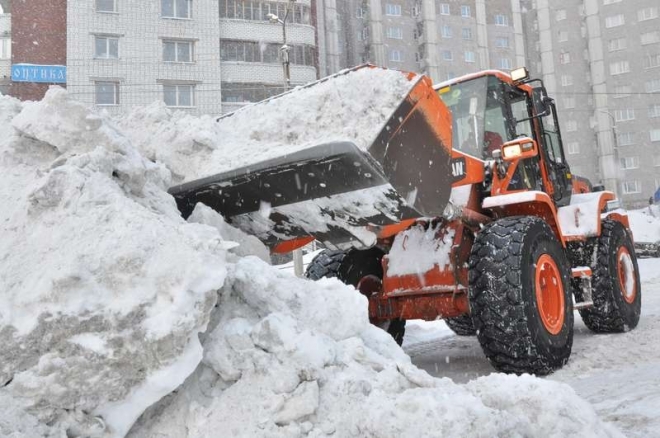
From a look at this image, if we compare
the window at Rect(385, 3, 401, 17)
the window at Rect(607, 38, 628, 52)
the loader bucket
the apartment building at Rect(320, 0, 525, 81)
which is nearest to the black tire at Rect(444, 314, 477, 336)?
the loader bucket

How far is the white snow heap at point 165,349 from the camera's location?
→ 212 centimetres

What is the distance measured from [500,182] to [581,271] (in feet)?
4.61

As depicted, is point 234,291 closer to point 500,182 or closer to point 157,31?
point 500,182

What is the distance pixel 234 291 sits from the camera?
2752mm

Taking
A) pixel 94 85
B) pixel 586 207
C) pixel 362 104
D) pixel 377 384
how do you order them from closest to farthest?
pixel 377 384 < pixel 362 104 < pixel 586 207 < pixel 94 85

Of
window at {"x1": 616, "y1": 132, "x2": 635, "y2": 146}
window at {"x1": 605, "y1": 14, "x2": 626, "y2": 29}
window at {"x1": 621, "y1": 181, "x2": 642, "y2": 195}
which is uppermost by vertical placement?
window at {"x1": 605, "y1": 14, "x2": 626, "y2": 29}

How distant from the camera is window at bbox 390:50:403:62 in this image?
47.9m

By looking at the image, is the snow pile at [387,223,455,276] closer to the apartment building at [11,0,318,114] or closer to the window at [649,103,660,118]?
the apartment building at [11,0,318,114]

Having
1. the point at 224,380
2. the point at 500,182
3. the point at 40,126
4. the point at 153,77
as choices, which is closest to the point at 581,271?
the point at 500,182

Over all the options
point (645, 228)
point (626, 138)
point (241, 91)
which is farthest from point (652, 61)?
point (241, 91)

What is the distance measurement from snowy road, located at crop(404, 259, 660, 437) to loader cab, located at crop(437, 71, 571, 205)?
1.64 m

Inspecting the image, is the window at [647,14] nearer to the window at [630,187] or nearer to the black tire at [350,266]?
the window at [630,187]

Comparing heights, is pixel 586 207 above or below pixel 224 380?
above

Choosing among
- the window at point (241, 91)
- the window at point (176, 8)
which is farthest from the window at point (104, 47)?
the window at point (241, 91)
